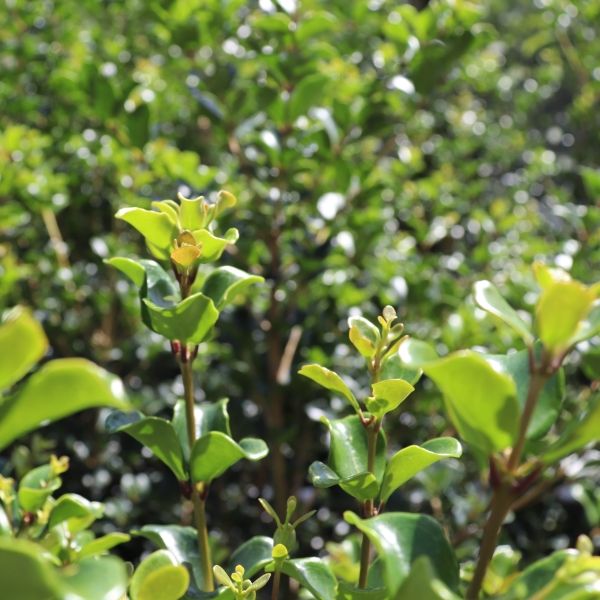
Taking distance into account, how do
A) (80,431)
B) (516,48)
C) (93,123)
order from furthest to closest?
(516,48) < (93,123) < (80,431)

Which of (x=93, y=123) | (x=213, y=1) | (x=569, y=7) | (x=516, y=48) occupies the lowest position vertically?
(x=516, y=48)

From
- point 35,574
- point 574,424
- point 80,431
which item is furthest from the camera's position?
point 80,431

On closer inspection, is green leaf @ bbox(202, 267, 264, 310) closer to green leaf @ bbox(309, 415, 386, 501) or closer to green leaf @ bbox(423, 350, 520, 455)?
green leaf @ bbox(309, 415, 386, 501)

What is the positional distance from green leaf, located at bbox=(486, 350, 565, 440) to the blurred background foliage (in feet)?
3.06

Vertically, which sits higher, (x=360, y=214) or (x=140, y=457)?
(x=360, y=214)

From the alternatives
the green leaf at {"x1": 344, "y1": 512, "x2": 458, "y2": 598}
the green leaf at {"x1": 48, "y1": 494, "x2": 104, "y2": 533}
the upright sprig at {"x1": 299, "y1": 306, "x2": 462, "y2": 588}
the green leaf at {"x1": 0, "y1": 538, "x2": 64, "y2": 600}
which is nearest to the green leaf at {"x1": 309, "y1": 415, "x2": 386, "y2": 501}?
the upright sprig at {"x1": 299, "y1": 306, "x2": 462, "y2": 588}

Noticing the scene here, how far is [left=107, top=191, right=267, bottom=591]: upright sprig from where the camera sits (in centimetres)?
78

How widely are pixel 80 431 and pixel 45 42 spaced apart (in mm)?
1198

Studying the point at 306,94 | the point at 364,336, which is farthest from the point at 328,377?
the point at 306,94

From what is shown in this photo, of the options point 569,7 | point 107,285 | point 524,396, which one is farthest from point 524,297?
point 569,7

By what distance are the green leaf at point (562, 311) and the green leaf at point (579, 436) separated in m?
0.05

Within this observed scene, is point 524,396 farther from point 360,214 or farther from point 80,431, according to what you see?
point 80,431

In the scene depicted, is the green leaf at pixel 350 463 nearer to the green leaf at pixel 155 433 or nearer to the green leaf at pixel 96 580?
the green leaf at pixel 155 433

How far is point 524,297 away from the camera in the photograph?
1.81 meters
